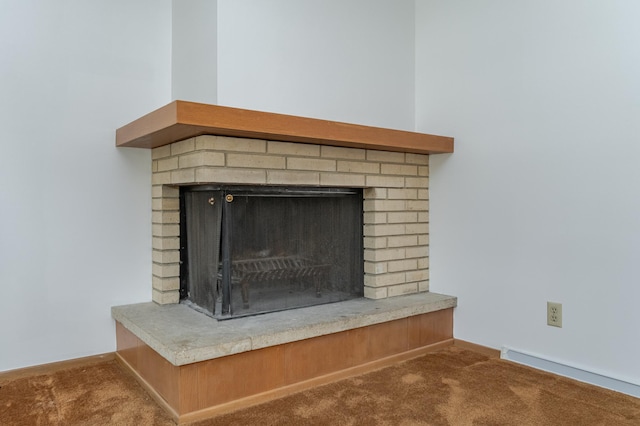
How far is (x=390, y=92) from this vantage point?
294cm

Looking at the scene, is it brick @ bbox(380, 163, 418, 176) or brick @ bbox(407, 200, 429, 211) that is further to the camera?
brick @ bbox(407, 200, 429, 211)

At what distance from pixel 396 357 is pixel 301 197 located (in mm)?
1051

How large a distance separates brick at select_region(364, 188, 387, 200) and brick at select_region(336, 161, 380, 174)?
4.5 inches

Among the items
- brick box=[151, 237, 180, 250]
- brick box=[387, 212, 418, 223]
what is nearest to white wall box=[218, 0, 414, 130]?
brick box=[387, 212, 418, 223]

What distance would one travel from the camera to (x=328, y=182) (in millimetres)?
2494

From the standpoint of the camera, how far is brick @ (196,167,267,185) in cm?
206

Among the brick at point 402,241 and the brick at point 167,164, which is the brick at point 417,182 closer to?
the brick at point 402,241

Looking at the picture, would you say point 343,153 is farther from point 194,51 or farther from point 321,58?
point 194,51

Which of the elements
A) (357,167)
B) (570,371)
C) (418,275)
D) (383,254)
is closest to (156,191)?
(357,167)

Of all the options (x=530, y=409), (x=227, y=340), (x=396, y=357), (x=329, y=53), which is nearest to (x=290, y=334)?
(x=227, y=340)

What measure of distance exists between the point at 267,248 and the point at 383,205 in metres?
0.80

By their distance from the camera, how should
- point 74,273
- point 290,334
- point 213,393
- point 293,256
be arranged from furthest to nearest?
point 293,256 < point 74,273 < point 290,334 < point 213,393

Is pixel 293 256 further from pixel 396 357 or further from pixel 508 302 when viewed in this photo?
pixel 508 302

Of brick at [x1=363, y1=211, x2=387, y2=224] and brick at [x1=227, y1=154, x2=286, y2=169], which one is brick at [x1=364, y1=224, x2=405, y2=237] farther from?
brick at [x1=227, y1=154, x2=286, y2=169]
